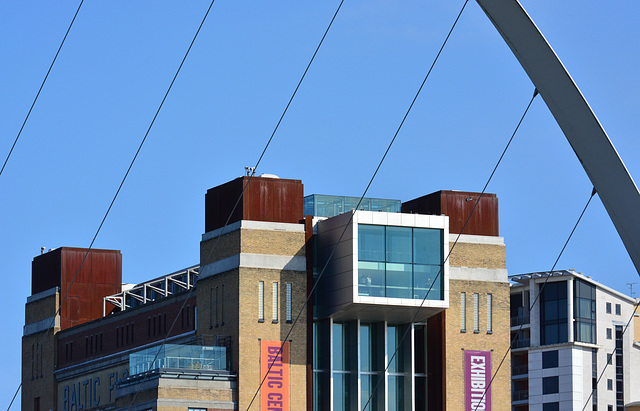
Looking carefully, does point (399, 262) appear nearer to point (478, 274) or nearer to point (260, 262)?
point (478, 274)

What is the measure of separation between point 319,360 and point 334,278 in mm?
4278

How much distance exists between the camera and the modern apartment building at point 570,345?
498 feet

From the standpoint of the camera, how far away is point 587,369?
6033 inches

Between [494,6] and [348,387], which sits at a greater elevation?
[494,6]

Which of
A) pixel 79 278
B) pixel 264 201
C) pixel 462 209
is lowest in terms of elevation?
pixel 79 278

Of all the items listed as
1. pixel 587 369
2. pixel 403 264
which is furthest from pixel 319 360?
pixel 587 369

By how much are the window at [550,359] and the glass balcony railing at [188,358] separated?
83.8 m

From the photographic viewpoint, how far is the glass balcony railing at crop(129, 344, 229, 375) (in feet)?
244

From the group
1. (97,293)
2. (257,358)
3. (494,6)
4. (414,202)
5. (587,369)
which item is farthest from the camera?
(587,369)

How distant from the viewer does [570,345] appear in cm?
15375

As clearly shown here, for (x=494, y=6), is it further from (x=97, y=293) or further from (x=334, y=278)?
(x=97, y=293)

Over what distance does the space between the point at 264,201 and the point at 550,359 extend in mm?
83638

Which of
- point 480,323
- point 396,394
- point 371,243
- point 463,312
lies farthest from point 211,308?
point 480,323

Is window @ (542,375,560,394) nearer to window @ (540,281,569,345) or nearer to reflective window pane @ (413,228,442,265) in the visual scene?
window @ (540,281,569,345)
